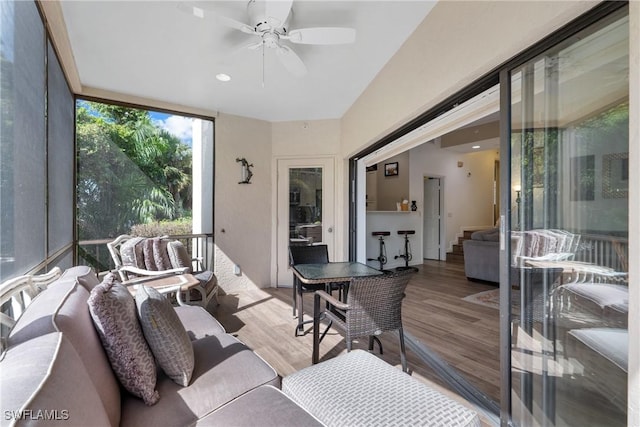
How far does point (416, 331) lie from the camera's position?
117 inches

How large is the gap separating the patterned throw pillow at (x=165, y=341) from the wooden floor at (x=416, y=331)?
42.5 inches

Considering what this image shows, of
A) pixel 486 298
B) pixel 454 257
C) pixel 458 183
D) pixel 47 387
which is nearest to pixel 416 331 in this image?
pixel 486 298

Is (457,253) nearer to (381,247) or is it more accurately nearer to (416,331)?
(381,247)

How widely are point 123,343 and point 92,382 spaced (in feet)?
0.81

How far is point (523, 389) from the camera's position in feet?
4.82

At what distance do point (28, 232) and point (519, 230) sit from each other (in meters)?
2.77

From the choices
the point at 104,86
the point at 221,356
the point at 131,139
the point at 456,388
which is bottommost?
the point at 456,388

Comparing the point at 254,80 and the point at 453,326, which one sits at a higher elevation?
the point at 254,80

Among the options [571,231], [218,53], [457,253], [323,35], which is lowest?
[457,253]

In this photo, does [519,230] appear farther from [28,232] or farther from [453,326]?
[28,232]

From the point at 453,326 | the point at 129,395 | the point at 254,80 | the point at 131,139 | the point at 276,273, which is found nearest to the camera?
the point at 129,395

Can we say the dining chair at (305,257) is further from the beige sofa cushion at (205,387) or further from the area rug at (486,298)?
the area rug at (486,298)

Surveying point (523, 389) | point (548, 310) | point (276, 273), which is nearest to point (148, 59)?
point (276, 273)

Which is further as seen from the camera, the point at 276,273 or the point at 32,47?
the point at 276,273
